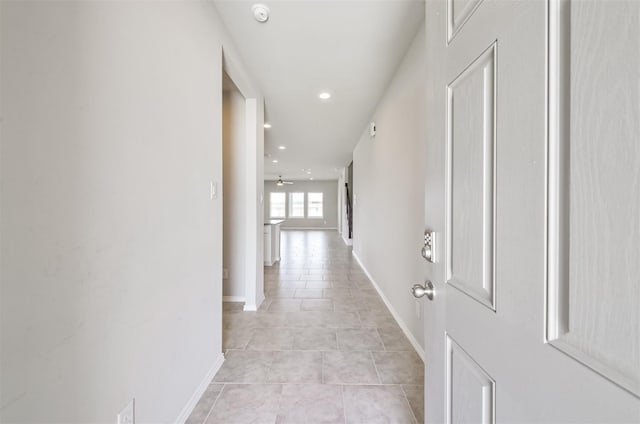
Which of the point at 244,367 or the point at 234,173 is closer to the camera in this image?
the point at 244,367

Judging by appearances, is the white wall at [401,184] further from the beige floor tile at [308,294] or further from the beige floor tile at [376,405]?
the beige floor tile at [308,294]

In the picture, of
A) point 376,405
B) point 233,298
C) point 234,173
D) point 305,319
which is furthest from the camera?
point 233,298

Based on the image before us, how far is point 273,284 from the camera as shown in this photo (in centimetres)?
395

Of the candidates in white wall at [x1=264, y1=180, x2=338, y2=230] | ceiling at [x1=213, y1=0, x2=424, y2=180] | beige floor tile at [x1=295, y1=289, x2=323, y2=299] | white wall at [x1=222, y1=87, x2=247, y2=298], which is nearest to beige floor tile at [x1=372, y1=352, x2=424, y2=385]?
beige floor tile at [x1=295, y1=289, x2=323, y2=299]

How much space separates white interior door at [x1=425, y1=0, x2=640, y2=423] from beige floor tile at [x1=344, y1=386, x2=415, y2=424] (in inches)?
33.8

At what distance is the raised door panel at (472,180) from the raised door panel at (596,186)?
0.52 feet

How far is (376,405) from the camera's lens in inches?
60.1

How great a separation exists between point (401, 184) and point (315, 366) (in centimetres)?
167

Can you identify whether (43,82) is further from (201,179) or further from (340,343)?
(340,343)

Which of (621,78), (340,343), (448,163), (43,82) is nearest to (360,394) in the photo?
(340,343)

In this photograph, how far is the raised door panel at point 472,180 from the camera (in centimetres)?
61

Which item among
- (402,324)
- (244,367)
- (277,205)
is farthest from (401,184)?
(277,205)

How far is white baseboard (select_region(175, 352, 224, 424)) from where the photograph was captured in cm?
138

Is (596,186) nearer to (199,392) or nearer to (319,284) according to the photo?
(199,392)
